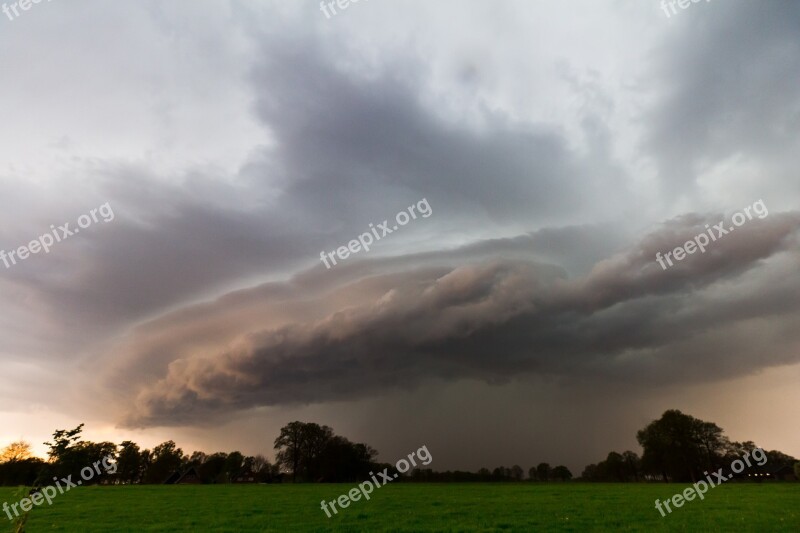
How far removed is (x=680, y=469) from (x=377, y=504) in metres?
107

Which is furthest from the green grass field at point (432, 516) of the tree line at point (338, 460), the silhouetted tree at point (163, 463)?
the silhouetted tree at point (163, 463)

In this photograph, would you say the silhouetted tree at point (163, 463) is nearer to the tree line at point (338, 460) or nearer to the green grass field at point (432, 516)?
the tree line at point (338, 460)

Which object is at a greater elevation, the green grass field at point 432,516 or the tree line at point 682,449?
the green grass field at point 432,516

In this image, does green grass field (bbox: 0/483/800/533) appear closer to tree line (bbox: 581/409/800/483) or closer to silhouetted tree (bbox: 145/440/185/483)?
tree line (bbox: 581/409/800/483)

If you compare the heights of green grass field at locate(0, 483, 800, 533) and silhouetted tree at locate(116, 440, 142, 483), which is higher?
silhouetted tree at locate(116, 440, 142, 483)

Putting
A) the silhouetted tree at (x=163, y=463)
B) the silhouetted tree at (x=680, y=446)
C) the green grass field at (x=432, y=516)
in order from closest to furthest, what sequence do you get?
the green grass field at (x=432, y=516) < the silhouetted tree at (x=680, y=446) < the silhouetted tree at (x=163, y=463)

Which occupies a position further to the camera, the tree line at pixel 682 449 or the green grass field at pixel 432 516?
the tree line at pixel 682 449

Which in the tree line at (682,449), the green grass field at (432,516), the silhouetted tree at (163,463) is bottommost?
the tree line at (682,449)

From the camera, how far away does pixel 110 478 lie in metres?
139

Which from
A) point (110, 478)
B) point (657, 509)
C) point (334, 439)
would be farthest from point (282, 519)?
point (110, 478)

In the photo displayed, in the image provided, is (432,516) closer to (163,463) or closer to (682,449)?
(682,449)

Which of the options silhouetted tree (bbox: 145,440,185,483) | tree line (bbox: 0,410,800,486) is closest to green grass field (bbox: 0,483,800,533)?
tree line (bbox: 0,410,800,486)

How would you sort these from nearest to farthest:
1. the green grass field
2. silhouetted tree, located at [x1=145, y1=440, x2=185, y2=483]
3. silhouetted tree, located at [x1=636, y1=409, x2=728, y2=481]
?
the green grass field
silhouetted tree, located at [x1=636, y1=409, x2=728, y2=481]
silhouetted tree, located at [x1=145, y1=440, x2=185, y2=483]

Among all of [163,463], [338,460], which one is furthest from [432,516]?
[163,463]
